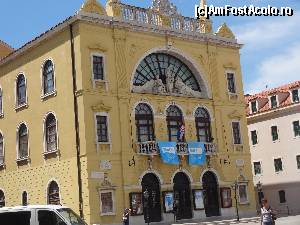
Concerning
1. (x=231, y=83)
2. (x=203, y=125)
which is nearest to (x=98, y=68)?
(x=203, y=125)

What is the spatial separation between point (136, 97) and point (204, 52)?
7.73 m

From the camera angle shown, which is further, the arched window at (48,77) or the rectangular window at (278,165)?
the rectangular window at (278,165)

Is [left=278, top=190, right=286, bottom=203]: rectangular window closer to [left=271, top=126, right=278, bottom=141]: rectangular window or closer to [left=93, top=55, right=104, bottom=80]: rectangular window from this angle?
[left=271, top=126, right=278, bottom=141]: rectangular window

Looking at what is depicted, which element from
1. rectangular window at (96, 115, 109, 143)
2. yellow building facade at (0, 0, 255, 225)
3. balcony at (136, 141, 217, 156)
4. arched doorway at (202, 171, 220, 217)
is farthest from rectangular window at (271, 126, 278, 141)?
rectangular window at (96, 115, 109, 143)

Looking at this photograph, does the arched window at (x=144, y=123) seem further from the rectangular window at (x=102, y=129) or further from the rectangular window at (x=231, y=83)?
the rectangular window at (x=231, y=83)

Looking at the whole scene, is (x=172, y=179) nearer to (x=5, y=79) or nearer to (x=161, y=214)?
(x=161, y=214)

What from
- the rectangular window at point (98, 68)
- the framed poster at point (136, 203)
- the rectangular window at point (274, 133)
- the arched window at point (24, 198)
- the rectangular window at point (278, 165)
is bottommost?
the framed poster at point (136, 203)

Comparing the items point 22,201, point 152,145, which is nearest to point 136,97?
point 152,145

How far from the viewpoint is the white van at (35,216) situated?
54.0 feet

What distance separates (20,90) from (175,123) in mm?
11723

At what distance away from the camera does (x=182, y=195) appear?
38500mm

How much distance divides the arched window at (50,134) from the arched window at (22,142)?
285 cm

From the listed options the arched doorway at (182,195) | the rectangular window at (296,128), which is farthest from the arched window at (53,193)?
the rectangular window at (296,128)

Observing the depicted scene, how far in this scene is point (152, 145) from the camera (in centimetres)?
3662
